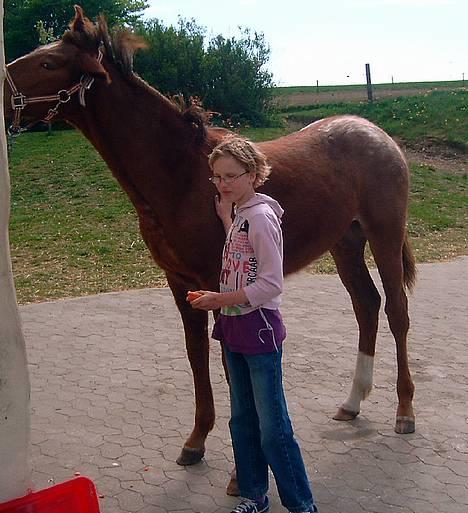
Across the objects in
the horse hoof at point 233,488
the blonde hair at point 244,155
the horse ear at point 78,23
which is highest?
the horse ear at point 78,23

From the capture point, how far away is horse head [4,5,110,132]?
3.47 meters

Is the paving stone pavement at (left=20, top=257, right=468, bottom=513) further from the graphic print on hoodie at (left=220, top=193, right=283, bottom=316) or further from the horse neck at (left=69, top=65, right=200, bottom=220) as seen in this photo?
the horse neck at (left=69, top=65, right=200, bottom=220)

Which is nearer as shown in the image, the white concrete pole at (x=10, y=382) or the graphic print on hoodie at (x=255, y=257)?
the white concrete pole at (x=10, y=382)

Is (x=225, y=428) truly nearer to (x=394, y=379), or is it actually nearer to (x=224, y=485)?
(x=224, y=485)

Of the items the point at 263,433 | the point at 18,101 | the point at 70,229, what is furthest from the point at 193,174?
the point at 70,229

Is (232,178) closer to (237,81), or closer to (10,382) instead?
(10,382)

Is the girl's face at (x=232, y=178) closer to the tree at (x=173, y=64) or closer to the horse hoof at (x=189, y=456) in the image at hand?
the horse hoof at (x=189, y=456)

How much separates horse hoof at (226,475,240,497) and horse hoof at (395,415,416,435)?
1.26 meters

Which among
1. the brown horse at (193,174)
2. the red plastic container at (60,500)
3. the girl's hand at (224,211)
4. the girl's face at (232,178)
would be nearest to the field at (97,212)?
the brown horse at (193,174)

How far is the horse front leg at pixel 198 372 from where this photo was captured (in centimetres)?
402

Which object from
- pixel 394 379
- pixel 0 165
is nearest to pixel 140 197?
pixel 0 165

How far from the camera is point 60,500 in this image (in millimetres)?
2533

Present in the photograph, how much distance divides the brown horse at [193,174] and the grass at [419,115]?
15.0 metres

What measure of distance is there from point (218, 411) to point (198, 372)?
822 millimetres
